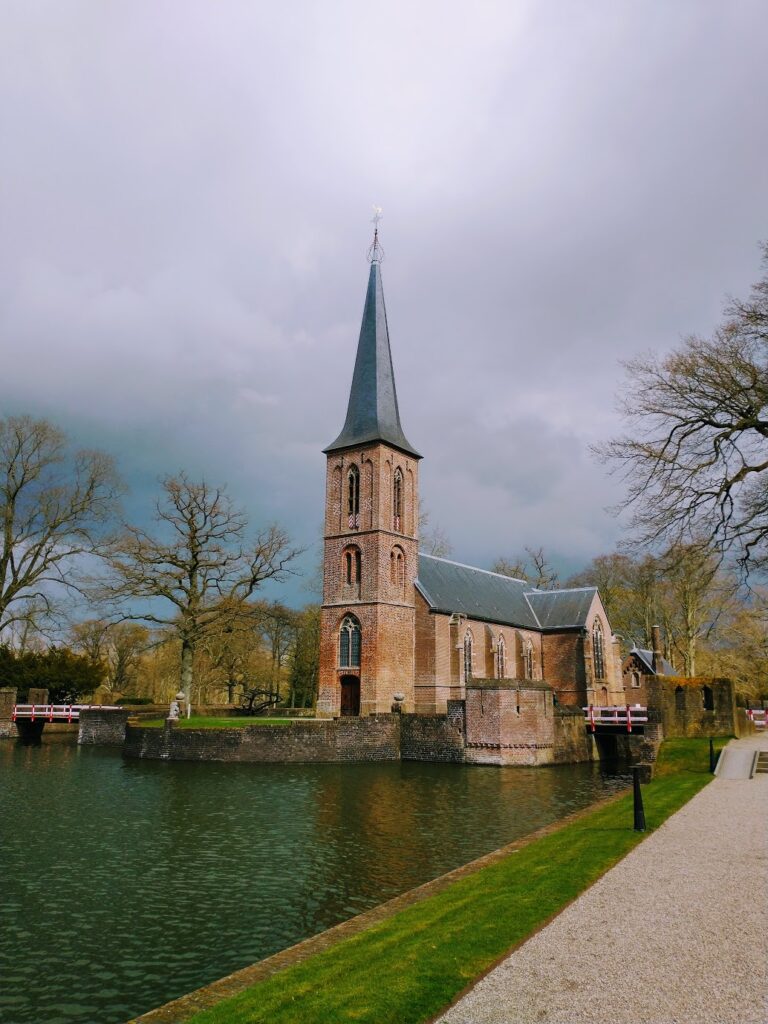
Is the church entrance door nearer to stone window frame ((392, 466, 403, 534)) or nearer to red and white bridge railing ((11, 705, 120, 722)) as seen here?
stone window frame ((392, 466, 403, 534))

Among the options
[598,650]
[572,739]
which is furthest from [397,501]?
[598,650]

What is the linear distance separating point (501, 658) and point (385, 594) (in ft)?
31.0

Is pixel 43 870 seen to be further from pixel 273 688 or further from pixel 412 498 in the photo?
pixel 273 688

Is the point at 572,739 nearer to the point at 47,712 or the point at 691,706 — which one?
the point at 691,706

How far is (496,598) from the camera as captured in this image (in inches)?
1721

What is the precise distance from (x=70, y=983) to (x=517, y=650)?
123 ft

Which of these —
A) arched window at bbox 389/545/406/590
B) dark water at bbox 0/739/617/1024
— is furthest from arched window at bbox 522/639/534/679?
dark water at bbox 0/739/617/1024

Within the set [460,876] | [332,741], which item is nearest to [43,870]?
[460,876]

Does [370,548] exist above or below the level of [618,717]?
above

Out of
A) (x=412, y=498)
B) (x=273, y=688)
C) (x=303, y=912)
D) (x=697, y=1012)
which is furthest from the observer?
Result: (x=273, y=688)

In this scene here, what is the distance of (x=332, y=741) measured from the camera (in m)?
29.1

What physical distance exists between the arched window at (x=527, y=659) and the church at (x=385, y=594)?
0.29m

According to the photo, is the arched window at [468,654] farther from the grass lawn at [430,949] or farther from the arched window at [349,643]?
the grass lawn at [430,949]

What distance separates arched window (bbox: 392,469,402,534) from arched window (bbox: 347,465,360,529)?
1.87 metres
